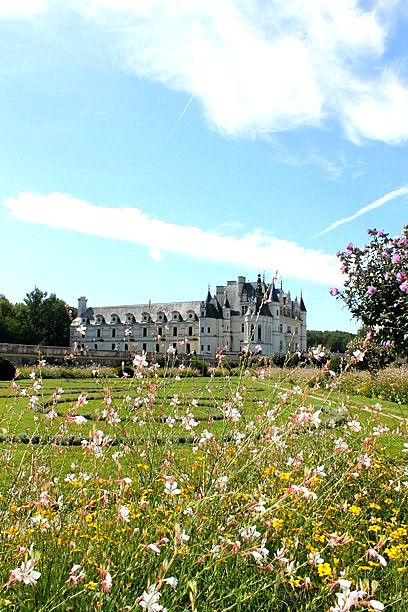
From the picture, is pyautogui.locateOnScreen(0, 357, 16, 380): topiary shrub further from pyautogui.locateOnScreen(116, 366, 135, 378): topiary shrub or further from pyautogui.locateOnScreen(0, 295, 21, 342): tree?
pyautogui.locateOnScreen(0, 295, 21, 342): tree

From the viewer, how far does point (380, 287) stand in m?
9.20

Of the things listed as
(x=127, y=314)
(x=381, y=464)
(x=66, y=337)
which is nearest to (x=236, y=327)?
(x=127, y=314)

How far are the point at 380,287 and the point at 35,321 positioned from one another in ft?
192

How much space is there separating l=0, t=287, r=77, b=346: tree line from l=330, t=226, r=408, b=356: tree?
55.3 meters

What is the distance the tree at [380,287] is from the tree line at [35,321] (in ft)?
181

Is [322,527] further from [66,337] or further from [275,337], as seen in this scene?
[275,337]

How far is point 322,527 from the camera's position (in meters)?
3.29

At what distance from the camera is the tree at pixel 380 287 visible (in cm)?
895

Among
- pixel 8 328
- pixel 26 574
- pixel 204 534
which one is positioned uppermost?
pixel 8 328

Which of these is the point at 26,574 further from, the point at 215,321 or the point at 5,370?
the point at 215,321

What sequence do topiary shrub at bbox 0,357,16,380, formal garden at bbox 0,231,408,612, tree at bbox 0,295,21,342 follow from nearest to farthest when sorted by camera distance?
formal garden at bbox 0,231,408,612
topiary shrub at bbox 0,357,16,380
tree at bbox 0,295,21,342

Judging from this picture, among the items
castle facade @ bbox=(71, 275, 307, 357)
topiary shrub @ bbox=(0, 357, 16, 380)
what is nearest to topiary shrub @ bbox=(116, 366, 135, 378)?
topiary shrub @ bbox=(0, 357, 16, 380)

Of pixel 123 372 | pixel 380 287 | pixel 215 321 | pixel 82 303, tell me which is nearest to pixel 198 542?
pixel 123 372

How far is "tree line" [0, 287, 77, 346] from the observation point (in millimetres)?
62219
